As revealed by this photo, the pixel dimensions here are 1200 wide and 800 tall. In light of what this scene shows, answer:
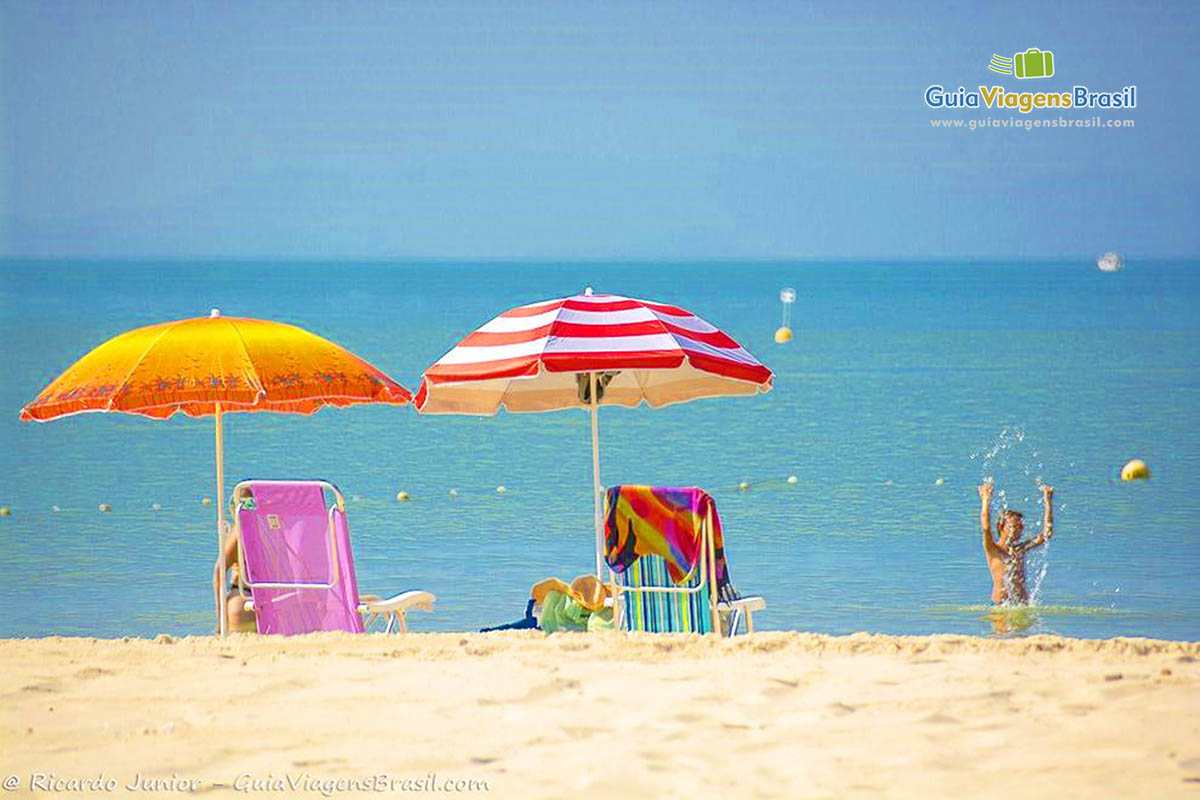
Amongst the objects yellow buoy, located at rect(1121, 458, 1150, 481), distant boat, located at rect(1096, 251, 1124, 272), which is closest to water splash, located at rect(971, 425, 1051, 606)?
yellow buoy, located at rect(1121, 458, 1150, 481)

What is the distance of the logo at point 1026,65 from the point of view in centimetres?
2847

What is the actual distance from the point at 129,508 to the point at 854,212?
32399 mm

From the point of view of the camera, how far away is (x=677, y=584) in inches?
204

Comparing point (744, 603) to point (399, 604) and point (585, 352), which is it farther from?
point (399, 604)

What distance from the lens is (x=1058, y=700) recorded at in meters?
4.11

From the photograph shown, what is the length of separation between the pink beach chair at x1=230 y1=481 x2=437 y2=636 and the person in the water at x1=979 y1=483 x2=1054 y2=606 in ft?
9.74

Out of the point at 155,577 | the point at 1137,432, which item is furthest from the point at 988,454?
the point at 155,577

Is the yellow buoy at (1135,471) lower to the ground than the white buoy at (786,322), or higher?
lower

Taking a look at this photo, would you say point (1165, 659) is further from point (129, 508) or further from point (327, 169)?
point (327, 169)

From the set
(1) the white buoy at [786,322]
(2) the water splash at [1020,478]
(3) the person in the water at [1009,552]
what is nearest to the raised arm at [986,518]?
(3) the person in the water at [1009,552]

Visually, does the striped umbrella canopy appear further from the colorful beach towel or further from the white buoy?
the white buoy

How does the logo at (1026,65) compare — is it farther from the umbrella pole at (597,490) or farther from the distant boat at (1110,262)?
the umbrella pole at (597,490)

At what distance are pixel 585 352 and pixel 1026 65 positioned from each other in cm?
2697

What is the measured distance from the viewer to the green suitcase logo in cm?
2825
